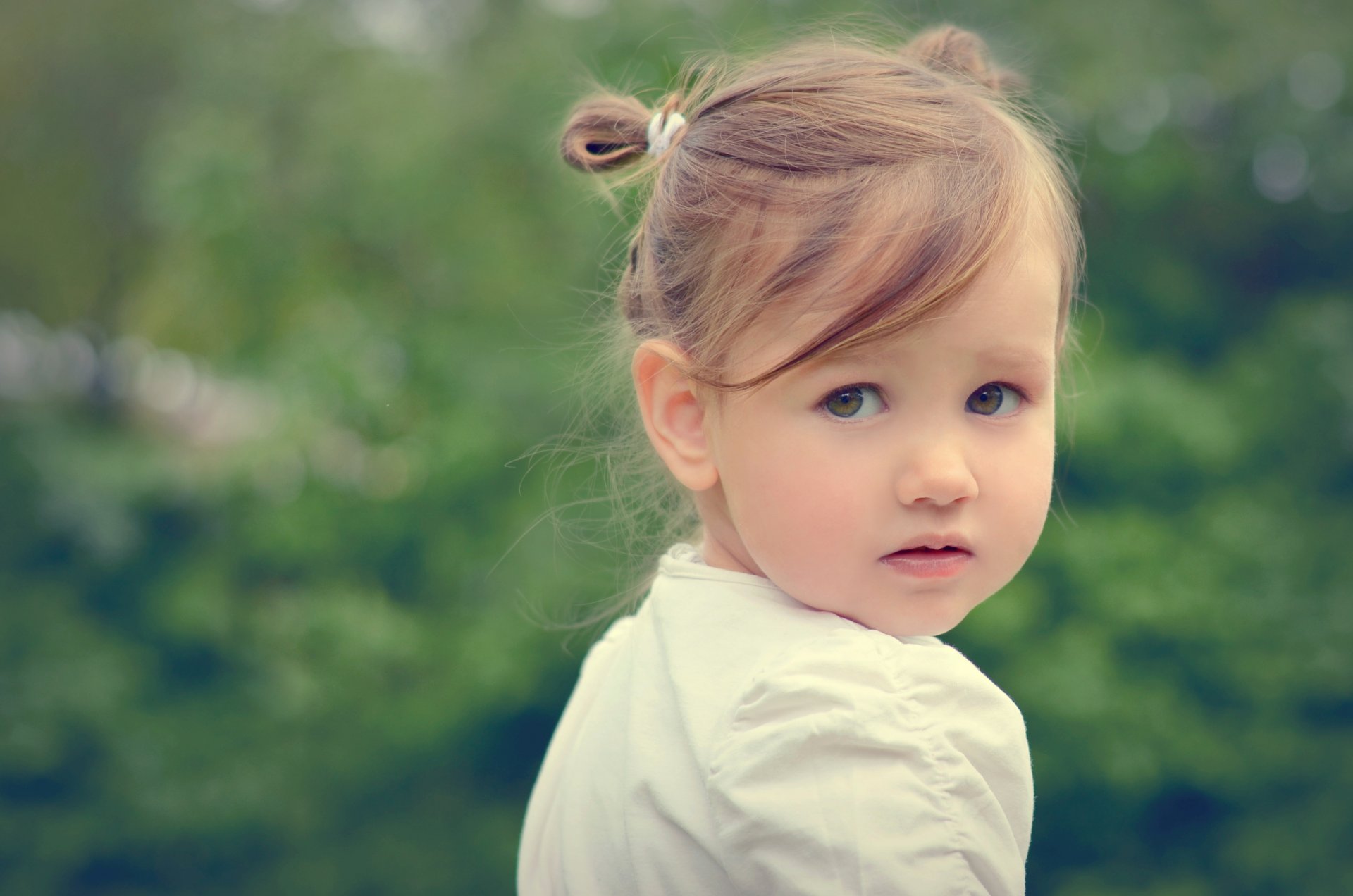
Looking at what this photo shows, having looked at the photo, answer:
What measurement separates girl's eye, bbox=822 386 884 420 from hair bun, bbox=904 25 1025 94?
0.48 m

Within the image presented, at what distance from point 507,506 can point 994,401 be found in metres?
2.94

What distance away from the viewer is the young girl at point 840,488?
977 mm

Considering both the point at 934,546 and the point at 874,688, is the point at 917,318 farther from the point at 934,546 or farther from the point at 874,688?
the point at 874,688

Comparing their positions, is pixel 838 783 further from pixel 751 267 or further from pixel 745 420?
pixel 751 267

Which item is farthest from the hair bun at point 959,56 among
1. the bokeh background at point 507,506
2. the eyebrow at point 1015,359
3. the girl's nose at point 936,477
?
the bokeh background at point 507,506

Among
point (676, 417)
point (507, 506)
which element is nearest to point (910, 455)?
point (676, 417)

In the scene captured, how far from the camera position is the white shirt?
3.15 feet

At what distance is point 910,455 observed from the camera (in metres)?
1.06

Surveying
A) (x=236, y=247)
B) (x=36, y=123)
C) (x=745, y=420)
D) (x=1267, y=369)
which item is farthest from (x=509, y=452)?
(x=36, y=123)

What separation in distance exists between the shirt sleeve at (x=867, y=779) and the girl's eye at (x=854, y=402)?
20cm

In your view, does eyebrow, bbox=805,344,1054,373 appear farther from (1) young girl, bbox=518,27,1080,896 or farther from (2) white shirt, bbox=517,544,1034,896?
(2) white shirt, bbox=517,544,1034,896

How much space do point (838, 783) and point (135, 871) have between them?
12.7 ft

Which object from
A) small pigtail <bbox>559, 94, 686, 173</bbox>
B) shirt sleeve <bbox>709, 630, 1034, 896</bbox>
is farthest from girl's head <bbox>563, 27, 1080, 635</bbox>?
small pigtail <bbox>559, 94, 686, 173</bbox>

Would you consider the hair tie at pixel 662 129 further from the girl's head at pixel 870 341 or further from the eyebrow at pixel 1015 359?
the eyebrow at pixel 1015 359
